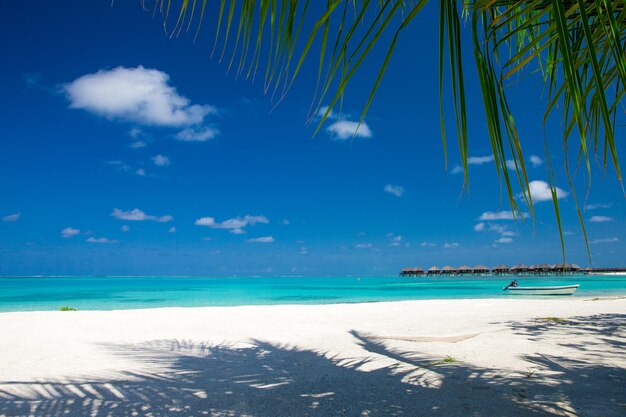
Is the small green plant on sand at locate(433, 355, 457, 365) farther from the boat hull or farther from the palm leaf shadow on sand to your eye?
the boat hull

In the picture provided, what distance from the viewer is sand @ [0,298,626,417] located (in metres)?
3.73

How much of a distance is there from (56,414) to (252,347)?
3420mm

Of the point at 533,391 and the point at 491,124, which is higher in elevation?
the point at 491,124

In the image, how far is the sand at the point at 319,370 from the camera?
373 cm

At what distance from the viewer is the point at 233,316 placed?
11.6m

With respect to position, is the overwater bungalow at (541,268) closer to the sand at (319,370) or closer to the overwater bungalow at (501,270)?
the overwater bungalow at (501,270)

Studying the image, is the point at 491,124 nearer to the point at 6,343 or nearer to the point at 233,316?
the point at 6,343

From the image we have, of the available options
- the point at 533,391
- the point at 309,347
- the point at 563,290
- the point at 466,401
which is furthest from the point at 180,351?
the point at 563,290

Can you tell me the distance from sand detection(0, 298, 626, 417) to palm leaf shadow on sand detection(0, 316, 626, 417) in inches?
0.5

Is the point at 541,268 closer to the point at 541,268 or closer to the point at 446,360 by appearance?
the point at 541,268

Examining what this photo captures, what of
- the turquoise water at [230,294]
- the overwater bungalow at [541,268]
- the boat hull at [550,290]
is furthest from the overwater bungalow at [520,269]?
the boat hull at [550,290]

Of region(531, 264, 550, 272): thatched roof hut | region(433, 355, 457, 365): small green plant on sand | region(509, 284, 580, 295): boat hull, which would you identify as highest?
region(531, 264, 550, 272): thatched roof hut

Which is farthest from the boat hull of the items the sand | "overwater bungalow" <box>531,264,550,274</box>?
"overwater bungalow" <box>531,264,550,274</box>

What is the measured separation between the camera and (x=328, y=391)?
4234 mm
